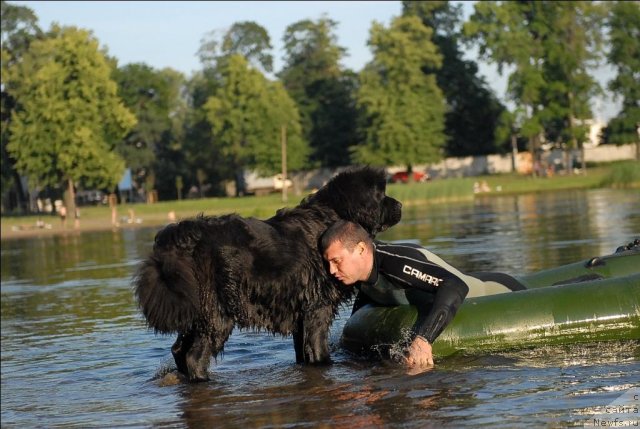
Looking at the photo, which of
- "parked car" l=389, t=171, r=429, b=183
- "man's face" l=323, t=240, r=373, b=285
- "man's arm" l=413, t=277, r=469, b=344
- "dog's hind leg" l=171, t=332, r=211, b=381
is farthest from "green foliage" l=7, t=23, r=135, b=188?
"man's arm" l=413, t=277, r=469, b=344

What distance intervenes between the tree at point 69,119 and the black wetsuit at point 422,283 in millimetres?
68134

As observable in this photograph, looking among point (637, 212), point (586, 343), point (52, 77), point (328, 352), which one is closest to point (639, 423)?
point (586, 343)

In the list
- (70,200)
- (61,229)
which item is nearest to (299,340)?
(61,229)

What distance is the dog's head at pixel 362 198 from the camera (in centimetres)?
882

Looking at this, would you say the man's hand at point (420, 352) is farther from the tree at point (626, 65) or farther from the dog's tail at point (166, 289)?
the tree at point (626, 65)

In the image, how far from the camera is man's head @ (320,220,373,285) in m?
8.35

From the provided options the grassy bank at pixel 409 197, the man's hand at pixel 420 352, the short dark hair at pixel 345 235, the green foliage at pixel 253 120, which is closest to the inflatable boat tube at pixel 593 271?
the man's hand at pixel 420 352

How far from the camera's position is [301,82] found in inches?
4377

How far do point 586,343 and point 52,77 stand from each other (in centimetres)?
7185

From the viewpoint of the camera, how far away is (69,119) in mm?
77312

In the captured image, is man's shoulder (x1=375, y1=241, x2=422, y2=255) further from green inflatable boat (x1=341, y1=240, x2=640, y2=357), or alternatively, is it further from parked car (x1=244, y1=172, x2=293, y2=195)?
parked car (x1=244, y1=172, x2=293, y2=195)

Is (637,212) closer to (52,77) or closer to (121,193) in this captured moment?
(52,77)

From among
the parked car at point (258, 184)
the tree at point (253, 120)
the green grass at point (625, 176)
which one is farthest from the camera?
the parked car at point (258, 184)

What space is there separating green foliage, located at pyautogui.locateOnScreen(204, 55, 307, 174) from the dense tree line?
125 mm
